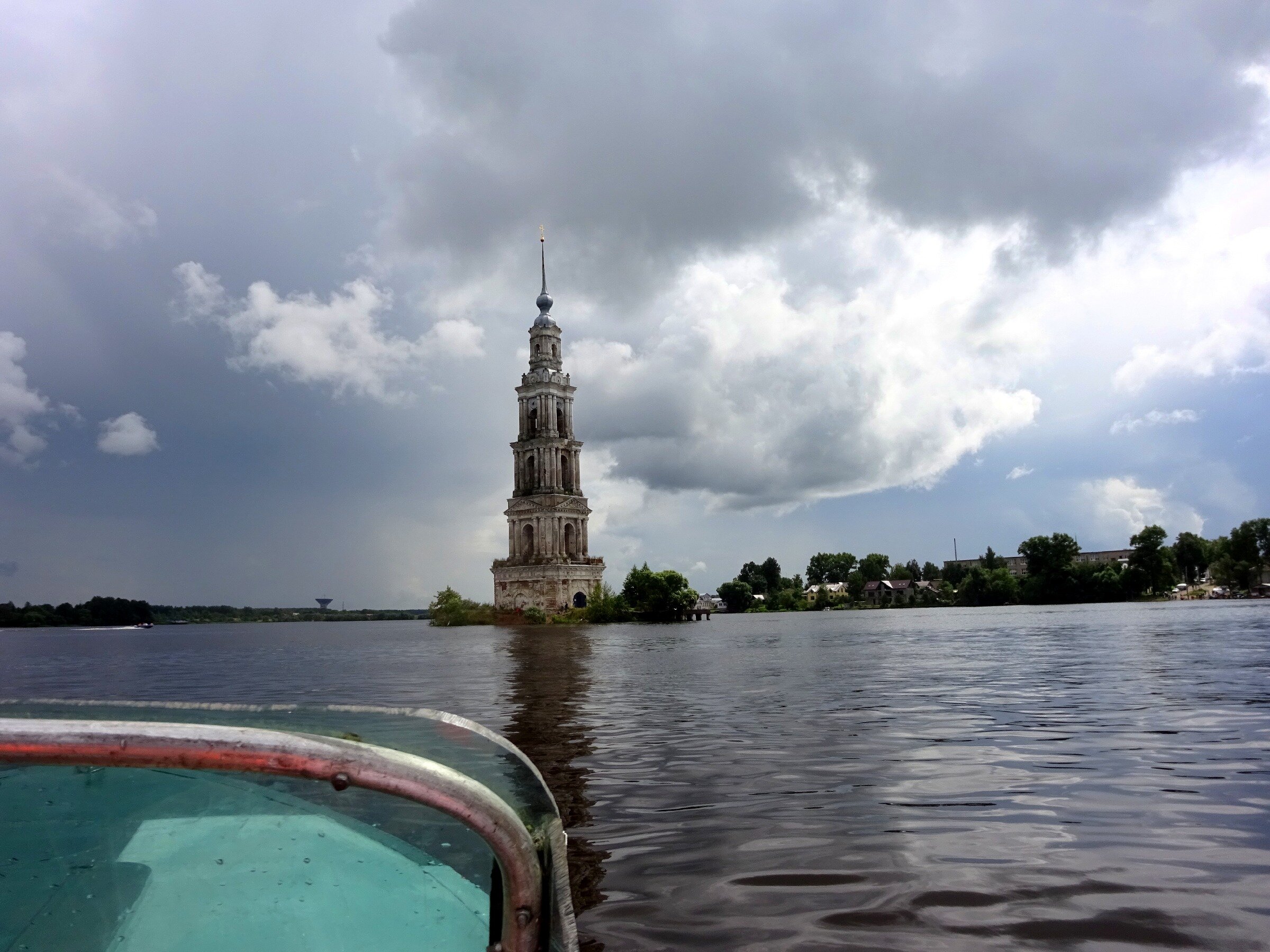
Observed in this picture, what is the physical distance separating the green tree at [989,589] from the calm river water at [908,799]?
486 feet

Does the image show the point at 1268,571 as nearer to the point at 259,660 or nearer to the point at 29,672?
the point at 259,660

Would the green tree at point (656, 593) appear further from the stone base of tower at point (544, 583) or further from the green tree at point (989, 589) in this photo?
the green tree at point (989, 589)

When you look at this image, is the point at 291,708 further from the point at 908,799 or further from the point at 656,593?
the point at 656,593

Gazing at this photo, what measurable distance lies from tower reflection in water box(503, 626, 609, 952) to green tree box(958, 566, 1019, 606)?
146m

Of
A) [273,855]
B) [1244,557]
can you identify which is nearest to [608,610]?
[1244,557]

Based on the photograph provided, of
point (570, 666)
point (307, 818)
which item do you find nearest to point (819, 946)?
point (307, 818)

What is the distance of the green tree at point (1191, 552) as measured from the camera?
513ft

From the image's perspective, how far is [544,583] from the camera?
12988cm

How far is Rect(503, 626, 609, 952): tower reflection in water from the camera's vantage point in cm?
646

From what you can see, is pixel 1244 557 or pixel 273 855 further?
pixel 1244 557

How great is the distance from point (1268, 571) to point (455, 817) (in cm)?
19084

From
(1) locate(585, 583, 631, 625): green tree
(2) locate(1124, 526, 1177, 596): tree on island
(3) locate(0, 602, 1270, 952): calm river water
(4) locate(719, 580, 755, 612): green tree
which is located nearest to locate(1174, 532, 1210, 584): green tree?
(2) locate(1124, 526, 1177, 596): tree on island

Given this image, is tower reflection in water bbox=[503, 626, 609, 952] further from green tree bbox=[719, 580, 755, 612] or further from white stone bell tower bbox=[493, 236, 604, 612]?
green tree bbox=[719, 580, 755, 612]

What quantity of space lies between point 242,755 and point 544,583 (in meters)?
129
